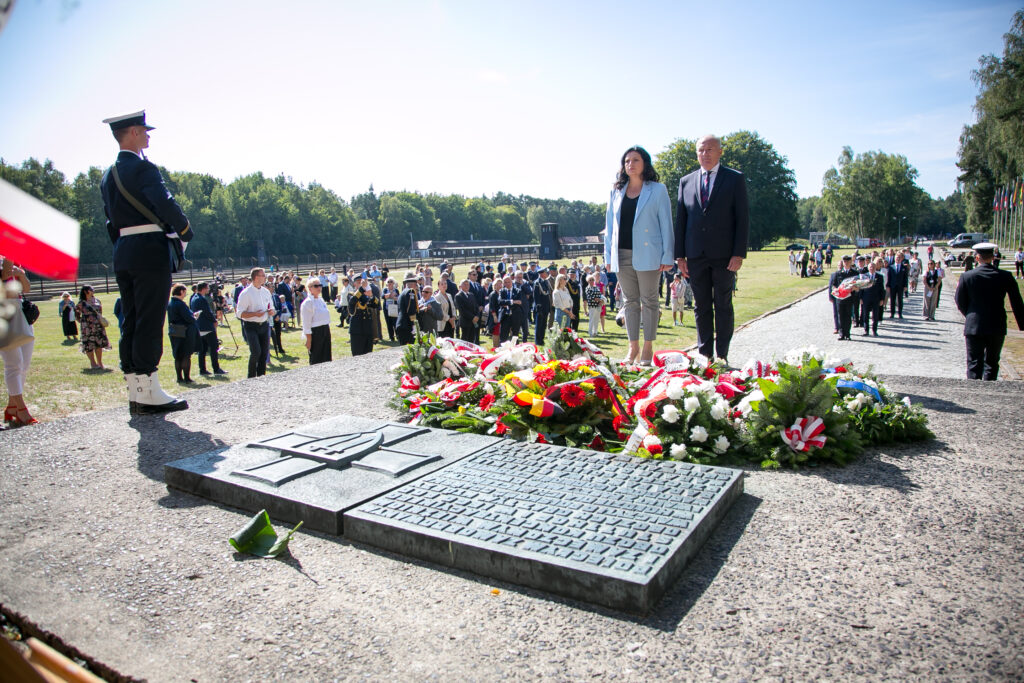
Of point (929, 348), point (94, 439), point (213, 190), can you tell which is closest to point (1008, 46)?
point (929, 348)

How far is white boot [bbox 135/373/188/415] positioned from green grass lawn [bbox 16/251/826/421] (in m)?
0.76

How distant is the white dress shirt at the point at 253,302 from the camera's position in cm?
1170

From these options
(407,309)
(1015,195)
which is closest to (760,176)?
(1015,195)

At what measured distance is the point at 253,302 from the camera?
38.6 ft

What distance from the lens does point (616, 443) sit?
14.4 ft

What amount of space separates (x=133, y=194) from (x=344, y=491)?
281cm

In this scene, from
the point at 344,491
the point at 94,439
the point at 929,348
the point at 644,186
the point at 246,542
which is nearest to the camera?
the point at 246,542

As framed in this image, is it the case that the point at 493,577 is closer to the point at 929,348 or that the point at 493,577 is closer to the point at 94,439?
the point at 94,439

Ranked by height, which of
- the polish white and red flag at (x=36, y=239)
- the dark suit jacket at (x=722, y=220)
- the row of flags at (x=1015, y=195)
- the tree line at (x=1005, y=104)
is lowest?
the polish white and red flag at (x=36, y=239)

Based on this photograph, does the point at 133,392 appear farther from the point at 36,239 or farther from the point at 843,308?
the point at 843,308

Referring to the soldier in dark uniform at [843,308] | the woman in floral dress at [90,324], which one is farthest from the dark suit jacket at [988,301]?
the woman in floral dress at [90,324]

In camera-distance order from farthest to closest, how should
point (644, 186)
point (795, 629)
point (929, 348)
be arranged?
1. point (929, 348)
2. point (644, 186)
3. point (795, 629)

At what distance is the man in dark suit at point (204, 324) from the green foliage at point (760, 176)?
81340mm

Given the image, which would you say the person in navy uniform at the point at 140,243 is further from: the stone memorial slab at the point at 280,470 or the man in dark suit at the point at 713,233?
the man in dark suit at the point at 713,233
